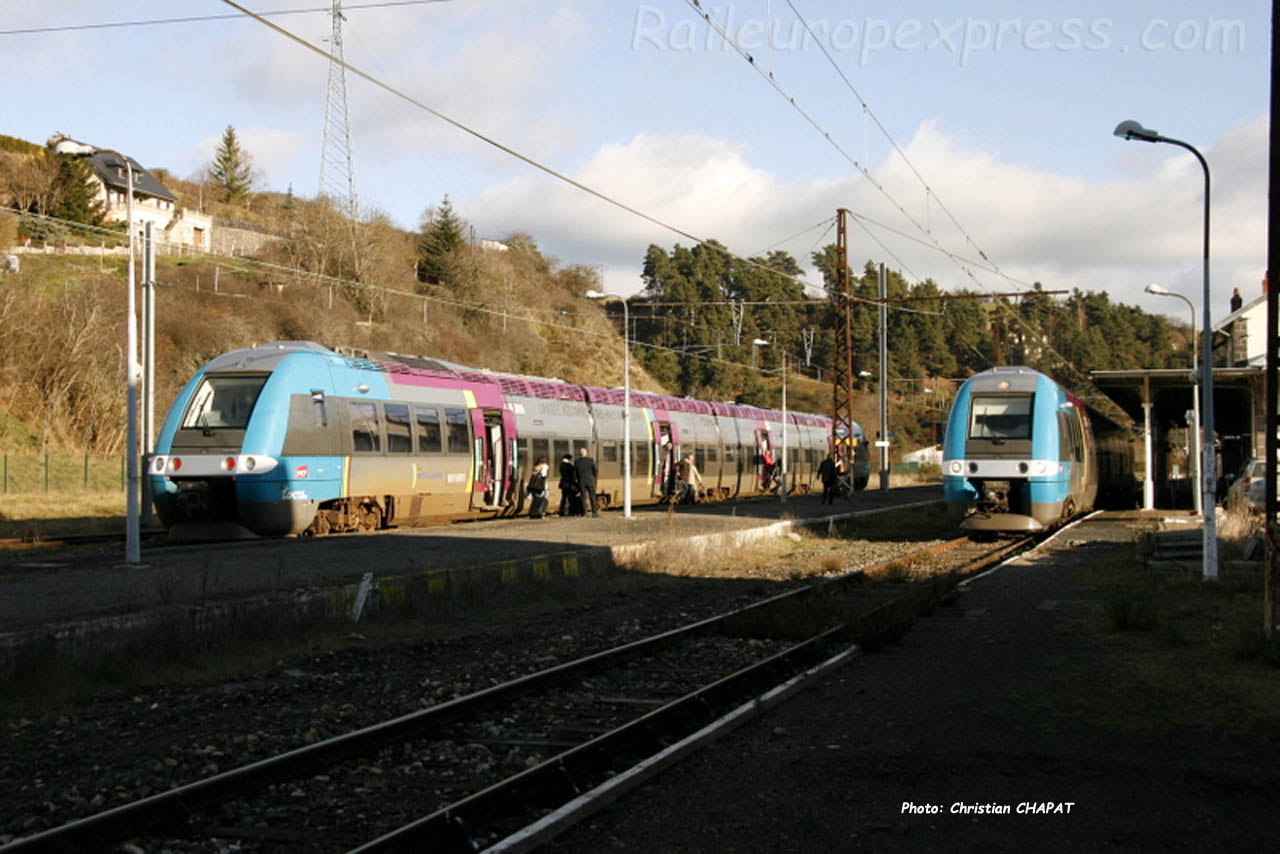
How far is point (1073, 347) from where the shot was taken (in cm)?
10088

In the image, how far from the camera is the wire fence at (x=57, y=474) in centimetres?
3556

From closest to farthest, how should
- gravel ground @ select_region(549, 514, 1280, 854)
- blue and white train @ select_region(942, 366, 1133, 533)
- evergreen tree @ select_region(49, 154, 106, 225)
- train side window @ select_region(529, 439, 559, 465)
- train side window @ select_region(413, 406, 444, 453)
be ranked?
gravel ground @ select_region(549, 514, 1280, 854), train side window @ select_region(413, 406, 444, 453), blue and white train @ select_region(942, 366, 1133, 533), train side window @ select_region(529, 439, 559, 465), evergreen tree @ select_region(49, 154, 106, 225)

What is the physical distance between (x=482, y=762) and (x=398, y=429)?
16044 millimetres

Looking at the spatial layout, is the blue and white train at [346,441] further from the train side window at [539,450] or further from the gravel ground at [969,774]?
the gravel ground at [969,774]

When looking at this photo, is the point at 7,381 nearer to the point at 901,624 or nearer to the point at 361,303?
the point at 361,303

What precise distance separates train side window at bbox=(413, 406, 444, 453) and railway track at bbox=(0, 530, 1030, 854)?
12.2m

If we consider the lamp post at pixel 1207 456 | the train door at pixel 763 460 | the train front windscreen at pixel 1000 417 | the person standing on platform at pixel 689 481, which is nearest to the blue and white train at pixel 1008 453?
the train front windscreen at pixel 1000 417

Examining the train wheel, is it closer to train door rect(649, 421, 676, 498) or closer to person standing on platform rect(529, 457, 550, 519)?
person standing on platform rect(529, 457, 550, 519)

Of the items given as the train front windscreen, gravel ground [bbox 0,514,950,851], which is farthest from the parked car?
gravel ground [bbox 0,514,950,851]

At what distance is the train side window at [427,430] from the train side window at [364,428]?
4.68 feet

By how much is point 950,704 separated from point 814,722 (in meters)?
1.21

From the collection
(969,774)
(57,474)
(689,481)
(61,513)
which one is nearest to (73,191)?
(57,474)

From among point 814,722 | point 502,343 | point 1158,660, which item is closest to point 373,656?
point 814,722

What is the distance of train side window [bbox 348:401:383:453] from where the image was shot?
70.8 feet
